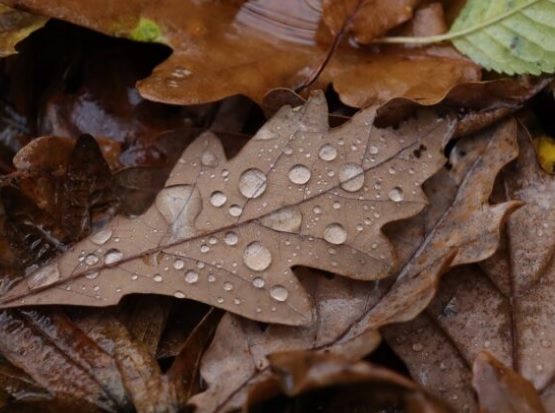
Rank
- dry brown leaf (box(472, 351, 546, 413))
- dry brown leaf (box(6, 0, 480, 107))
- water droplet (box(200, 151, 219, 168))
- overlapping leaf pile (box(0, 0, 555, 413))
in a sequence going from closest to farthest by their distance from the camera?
dry brown leaf (box(472, 351, 546, 413)) < overlapping leaf pile (box(0, 0, 555, 413)) < water droplet (box(200, 151, 219, 168)) < dry brown leaf (box(6, 0, 480, 107))

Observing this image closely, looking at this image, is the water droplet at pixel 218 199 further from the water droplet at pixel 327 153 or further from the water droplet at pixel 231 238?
the water droplet at pixel 327 153

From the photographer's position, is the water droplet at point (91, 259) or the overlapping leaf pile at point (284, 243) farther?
the water droplet at point (91, 259)

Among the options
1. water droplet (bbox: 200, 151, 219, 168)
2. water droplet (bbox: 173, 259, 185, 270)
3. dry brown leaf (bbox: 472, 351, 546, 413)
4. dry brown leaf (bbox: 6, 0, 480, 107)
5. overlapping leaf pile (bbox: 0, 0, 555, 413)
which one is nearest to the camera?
dry brown leaf (bbox: 472, 351, 546, 413)

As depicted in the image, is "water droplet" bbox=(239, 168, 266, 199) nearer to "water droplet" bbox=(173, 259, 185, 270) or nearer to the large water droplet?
the large water droplet

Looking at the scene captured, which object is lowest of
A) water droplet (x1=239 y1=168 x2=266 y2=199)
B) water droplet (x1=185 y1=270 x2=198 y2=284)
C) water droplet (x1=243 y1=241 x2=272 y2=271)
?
water droplet (x1=185 y1=270 x2=198 y2=284)

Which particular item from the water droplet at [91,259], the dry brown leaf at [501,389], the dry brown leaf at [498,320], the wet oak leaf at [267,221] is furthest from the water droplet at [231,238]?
the dry brown leaf at [501,389]

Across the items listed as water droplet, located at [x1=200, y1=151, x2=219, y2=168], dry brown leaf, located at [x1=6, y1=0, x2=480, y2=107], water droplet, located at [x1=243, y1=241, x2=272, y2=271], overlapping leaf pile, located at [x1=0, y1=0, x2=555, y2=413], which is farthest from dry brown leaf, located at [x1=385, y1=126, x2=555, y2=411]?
water droplet, located at [x1=200, y1=151, x2=219, y2=168]

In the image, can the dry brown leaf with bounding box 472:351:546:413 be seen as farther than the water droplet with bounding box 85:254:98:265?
No
